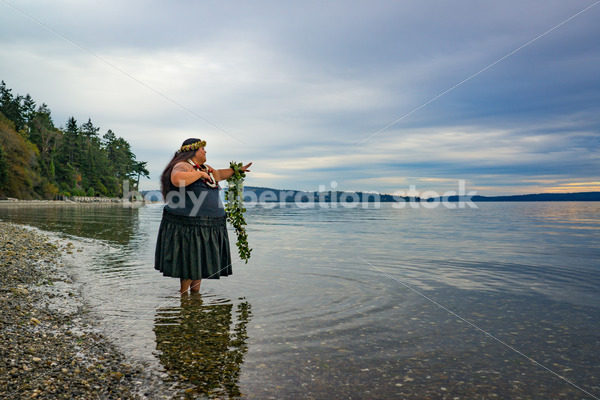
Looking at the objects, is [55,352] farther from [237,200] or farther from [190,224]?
[237,200]

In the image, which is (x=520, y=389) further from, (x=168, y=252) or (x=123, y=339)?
(x=168, y=252)

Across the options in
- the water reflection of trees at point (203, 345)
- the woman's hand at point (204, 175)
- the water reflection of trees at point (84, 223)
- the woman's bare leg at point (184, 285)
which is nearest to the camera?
the water reflection of trees at point (203, 345)

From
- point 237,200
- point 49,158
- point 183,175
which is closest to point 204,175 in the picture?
point 183,175

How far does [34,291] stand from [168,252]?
2799mm

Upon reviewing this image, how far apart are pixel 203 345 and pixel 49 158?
363 feet

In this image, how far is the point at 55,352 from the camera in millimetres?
4867

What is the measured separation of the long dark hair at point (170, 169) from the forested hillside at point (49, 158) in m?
73.6

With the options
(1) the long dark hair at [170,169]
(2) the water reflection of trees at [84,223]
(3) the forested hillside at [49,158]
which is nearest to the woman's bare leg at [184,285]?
(1) the long dark hair at [170,169]

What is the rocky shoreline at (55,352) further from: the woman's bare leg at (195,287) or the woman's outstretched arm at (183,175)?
the woman's outstretched arm at (183,175)

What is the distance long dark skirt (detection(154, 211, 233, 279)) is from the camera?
303 inches

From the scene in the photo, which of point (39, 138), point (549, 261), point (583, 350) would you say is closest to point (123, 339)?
point (583, 350)

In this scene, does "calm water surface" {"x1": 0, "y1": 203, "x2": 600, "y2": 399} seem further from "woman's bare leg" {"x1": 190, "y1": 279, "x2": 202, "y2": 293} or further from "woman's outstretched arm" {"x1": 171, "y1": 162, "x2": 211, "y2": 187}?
"woman's outstretched arm" {"x1": 171, "y1": 162, "x2": 211, "y2": 187}

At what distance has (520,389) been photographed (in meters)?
4.35

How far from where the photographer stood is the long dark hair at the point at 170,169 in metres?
7.65
